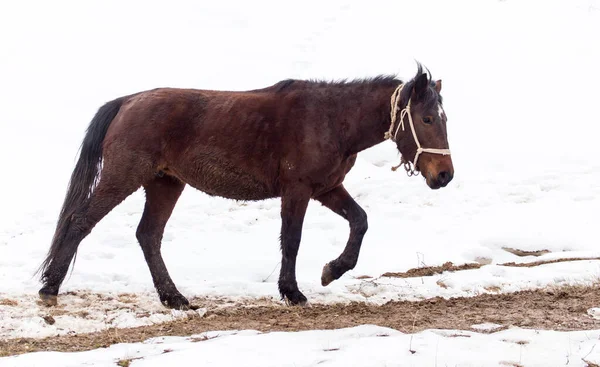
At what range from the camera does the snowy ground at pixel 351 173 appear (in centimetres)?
786

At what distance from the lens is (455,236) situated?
1050cm

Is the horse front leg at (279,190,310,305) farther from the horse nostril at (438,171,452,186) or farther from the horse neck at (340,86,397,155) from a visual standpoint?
the horse nostril at (438,171,452,186)

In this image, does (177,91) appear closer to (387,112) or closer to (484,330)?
(387,112)

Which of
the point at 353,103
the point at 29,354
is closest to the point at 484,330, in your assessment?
the point at 353,103

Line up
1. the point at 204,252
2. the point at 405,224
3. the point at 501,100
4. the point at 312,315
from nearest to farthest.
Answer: the point at 312,315 < the point at 204,252 < the point at 405,224 < the point at 501,100

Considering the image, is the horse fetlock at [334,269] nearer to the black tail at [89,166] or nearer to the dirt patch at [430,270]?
the dirt patch at [430,270]

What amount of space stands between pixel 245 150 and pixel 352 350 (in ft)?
9.79

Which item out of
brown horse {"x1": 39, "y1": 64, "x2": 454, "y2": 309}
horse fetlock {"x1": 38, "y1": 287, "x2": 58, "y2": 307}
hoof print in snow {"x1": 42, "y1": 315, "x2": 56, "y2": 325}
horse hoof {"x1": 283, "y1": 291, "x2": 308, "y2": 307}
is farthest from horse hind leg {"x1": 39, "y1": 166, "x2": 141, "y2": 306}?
horse hoof {"x1": 283, "y1": 291, "x2": 308, "y2": 307}

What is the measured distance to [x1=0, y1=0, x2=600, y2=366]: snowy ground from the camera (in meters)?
7.86

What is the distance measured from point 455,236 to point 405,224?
90 centimetres

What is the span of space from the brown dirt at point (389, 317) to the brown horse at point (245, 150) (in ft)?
2.33

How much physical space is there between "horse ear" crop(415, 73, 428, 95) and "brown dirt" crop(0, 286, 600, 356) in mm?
2041

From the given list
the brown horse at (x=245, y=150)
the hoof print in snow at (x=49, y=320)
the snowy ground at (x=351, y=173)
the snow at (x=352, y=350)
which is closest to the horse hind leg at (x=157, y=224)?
the brown horse at (x=245, y=150)

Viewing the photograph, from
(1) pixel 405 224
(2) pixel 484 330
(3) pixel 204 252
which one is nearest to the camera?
(2) pixel 484 330
